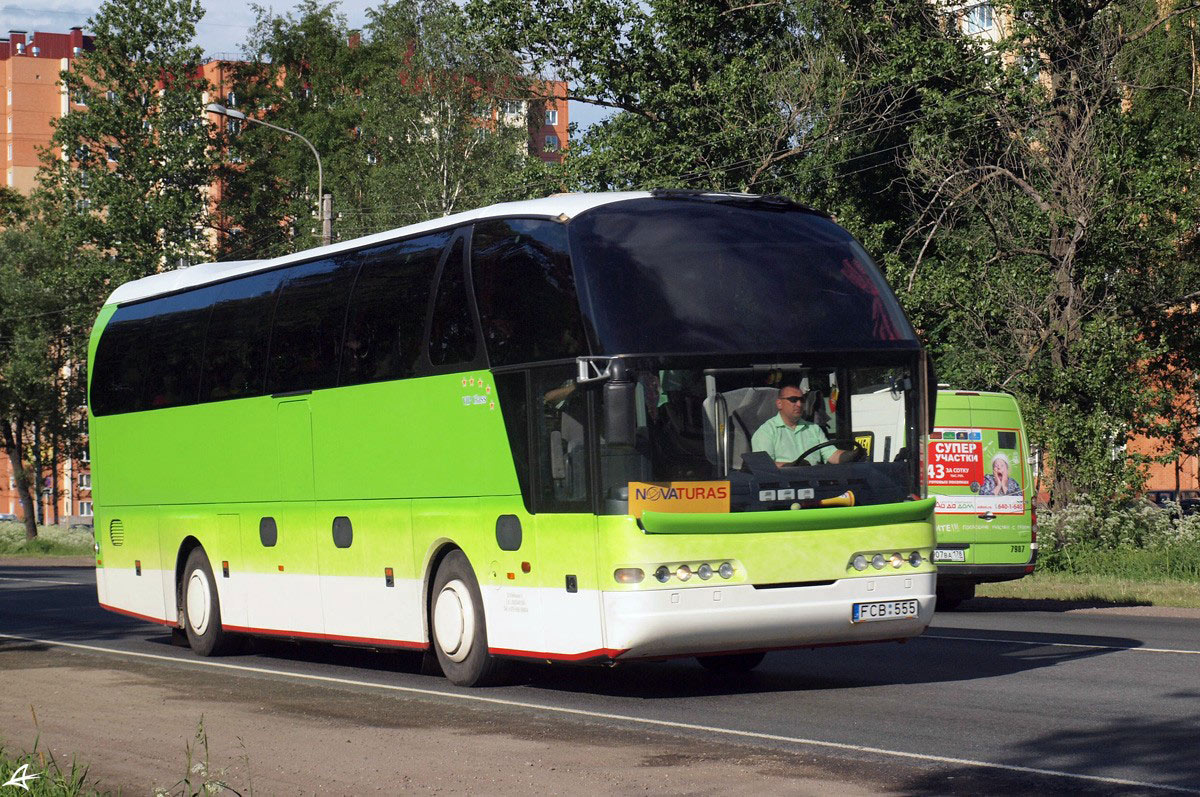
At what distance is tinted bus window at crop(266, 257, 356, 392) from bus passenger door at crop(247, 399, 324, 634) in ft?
Result: 0.91

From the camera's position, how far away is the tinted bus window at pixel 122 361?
1919 centimetres

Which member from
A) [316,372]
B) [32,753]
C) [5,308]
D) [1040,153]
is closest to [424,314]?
[316,372]

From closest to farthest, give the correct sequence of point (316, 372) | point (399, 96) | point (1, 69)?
point (316, 372), point (399, 96), point (1, 69)

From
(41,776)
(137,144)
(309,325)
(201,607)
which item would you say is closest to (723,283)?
(309,325)

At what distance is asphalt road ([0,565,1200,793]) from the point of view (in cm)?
880

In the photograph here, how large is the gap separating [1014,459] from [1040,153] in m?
13.7

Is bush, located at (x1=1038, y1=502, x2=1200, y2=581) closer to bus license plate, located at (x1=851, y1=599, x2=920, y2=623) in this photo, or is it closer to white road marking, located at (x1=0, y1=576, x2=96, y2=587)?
bus license plate, located at (x1=851, y1=599, x2=920, y2=623)

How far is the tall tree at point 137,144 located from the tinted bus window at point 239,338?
46.2 m

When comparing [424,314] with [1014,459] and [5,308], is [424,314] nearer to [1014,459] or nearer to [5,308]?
[1014,459]

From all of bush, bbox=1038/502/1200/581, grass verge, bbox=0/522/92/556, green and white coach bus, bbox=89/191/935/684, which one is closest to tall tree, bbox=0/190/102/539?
grass verge, bbox=0/522/92/556

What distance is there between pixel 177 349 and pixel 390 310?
4.69m

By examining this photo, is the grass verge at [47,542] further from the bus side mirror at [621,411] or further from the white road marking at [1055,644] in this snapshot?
the bus side mirror at [621,411]

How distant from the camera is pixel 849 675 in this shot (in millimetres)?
13469

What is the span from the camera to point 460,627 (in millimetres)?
13406
